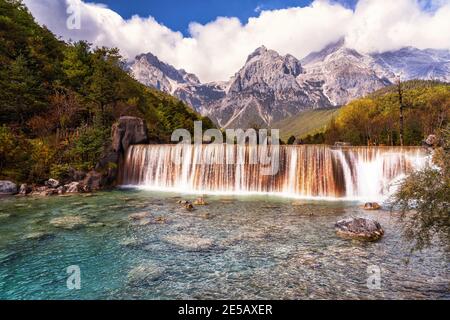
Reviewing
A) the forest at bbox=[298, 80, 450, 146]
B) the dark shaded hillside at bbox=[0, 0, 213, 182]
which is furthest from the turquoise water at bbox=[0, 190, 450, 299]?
the forest at bbox=[298, 80, 450, 146]

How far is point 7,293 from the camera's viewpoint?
8.97 meters

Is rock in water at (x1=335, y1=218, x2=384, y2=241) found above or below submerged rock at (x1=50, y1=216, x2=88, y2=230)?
above

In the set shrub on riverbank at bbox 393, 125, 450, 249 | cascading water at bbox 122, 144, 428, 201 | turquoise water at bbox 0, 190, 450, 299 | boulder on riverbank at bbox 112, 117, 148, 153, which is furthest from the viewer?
boulder on riverbank at bbox 112, 117, 148, 153

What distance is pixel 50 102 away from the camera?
132 feet

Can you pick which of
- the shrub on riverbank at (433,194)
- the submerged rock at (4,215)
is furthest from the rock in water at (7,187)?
the shrub on riverbank at (433,194)

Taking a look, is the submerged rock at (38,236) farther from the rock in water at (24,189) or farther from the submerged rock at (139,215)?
the rock in water at (24,189)

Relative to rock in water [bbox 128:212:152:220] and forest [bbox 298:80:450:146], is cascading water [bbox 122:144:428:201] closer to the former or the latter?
rock in water [bbox 128:212:152:220]

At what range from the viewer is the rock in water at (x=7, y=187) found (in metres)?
25.2

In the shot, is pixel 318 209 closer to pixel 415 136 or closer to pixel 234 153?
pixel 234 153

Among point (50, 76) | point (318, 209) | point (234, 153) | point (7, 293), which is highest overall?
point (50, 76)

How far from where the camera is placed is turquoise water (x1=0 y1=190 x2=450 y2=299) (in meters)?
8.98

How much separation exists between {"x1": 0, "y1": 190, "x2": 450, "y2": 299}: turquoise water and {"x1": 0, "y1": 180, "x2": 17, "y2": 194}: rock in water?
7405mm
